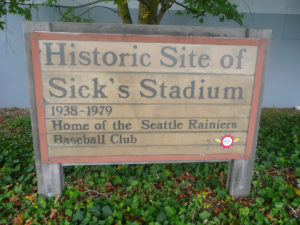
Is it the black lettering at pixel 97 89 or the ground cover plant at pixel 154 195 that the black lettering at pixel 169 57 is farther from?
the ground cover plant at pixel 154 195

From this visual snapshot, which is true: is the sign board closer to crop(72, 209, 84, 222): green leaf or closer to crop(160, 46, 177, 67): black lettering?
crop(160, 46, 177, 67): black lettering

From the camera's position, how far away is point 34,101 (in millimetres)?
1763

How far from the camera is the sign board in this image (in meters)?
1.71

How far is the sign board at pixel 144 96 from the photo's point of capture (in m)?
1.71

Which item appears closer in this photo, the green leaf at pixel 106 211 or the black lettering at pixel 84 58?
the black lettering at pixel 84 58

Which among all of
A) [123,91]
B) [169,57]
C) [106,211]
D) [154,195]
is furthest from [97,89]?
[154,195]

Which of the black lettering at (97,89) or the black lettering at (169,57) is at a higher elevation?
the black lettering at (169,57)

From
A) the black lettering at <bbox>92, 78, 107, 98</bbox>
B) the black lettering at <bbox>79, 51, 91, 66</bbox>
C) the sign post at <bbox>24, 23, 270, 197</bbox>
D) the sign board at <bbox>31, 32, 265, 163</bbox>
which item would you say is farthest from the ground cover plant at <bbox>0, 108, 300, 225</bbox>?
the black lettering at <bbox>79, 51, 91, 66</bbox>

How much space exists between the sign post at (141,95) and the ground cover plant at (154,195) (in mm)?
262

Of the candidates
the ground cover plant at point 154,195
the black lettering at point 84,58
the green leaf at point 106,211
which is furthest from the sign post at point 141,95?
the green leaf at point 106,211

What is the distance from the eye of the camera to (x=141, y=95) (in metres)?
1.83

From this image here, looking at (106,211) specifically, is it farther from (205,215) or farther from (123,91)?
(123,91)

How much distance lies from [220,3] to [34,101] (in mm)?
3300

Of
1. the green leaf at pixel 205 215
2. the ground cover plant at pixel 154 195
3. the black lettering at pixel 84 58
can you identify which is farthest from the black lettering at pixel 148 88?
the green leaf at pixel 205 215
